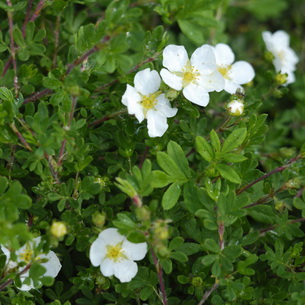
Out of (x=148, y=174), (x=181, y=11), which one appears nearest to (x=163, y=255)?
(x=148, y=174)

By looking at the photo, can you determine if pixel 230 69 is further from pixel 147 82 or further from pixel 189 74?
pixel 147 82

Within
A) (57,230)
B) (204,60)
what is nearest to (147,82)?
(204,60)

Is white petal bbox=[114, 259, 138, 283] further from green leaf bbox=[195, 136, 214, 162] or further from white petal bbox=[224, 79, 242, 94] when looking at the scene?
white petal bbox=[224, 79, 242, 94]

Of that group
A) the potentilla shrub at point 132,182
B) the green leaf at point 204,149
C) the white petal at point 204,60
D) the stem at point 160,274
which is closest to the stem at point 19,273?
the potentilla shrub at point 132,182

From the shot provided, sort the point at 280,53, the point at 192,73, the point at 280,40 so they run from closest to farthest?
1. the point at 192,73
2. the point at 280,53
3. the point at 280,40

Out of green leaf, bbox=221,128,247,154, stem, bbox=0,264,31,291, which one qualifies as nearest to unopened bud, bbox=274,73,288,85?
green leaf, bbox=221,128,247,154

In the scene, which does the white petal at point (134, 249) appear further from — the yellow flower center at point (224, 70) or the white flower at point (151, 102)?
the yellow flower center at point (224, 70)
